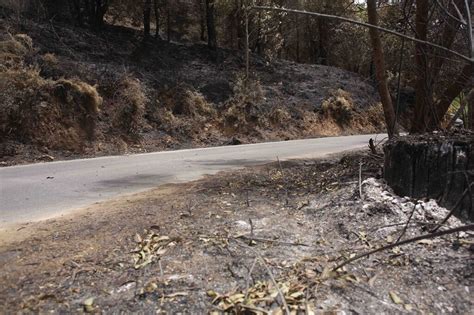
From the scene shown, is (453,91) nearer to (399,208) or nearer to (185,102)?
(399,208)

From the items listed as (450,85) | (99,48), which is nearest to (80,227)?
(450,85)

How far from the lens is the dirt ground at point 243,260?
3451 millimetres

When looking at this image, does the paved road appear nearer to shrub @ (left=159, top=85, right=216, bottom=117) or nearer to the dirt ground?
the dirt ground

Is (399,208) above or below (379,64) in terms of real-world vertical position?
→ below

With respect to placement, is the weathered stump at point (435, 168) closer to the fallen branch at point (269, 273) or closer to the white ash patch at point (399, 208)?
the white ash patch at point (399, 208)

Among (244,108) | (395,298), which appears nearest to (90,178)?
(395,298)

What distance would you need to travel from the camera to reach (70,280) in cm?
375

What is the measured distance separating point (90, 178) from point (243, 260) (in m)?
6.58

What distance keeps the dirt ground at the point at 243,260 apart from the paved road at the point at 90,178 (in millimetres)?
1296

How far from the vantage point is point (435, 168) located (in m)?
5.16

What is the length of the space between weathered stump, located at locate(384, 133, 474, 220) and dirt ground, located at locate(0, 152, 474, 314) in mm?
180

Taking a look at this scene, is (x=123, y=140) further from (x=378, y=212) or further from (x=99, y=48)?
(x=378, y=212)

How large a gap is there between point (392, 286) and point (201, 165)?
27.2ft

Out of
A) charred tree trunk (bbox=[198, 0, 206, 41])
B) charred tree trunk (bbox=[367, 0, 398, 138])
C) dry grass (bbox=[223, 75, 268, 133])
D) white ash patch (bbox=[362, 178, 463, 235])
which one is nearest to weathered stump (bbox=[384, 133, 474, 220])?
white ash patch (bbox=[362, 178, 463, 235])
